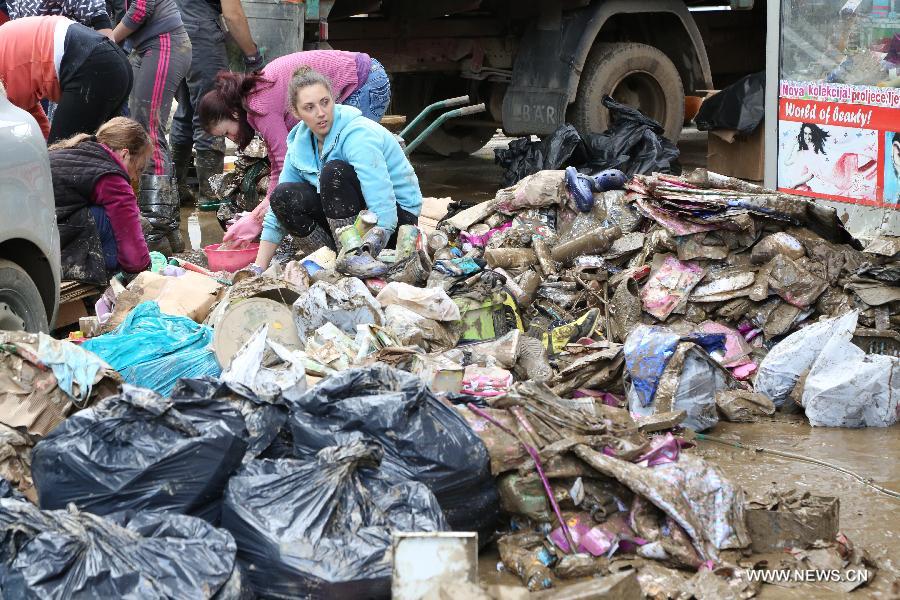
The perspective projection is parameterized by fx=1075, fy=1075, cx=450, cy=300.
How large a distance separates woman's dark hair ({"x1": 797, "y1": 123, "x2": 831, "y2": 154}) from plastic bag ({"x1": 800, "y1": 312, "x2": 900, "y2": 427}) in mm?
1684

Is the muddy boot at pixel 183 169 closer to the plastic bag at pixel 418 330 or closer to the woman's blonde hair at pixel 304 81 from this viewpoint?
the woman's blonde hair at pixel 304 81

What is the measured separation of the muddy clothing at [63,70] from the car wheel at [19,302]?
1960mm

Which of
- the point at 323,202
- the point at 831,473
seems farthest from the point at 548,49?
the point at 831,473

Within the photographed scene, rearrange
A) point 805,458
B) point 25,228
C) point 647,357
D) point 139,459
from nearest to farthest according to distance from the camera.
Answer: point 139,459, point 805,458, point 25,228, point 647,357

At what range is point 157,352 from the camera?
165 inches

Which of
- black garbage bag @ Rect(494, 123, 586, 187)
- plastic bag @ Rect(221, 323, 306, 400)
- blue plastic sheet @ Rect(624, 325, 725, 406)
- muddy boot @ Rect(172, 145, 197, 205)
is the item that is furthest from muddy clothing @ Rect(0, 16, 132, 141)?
blue plastic sheet @ Rect(624, 325, 725, 406)

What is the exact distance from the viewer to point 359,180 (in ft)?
17.6

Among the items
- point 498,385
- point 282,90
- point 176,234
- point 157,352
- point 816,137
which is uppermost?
point 282,90

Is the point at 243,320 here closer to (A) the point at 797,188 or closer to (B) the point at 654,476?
(B) the point at 654,476

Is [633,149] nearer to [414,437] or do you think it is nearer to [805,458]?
[805,458]

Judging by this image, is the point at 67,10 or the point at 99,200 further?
the point at 67,10

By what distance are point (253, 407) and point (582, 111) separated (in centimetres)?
596

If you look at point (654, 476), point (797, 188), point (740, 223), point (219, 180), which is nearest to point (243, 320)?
point (654, 476)

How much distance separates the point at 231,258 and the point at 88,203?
1073 millimetres
